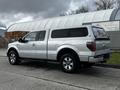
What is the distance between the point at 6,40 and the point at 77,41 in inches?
862

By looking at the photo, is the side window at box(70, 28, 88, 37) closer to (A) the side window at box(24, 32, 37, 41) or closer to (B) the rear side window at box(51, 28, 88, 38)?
(B) the rear side window at box(51, 28, 88, 38)

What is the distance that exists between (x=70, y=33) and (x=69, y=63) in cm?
131

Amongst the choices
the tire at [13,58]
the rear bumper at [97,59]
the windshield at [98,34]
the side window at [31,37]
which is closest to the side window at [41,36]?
the side window at [31,37]

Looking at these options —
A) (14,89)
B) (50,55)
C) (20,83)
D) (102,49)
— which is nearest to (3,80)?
(20,83)

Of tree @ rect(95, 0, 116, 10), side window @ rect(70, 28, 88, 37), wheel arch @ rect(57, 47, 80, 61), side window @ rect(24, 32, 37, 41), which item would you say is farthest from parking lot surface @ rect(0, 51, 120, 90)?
tree @ rect(95, 0, 116, 10)

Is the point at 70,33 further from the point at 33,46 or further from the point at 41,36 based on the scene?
the point at 33,46

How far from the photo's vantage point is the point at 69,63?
8.09 metres

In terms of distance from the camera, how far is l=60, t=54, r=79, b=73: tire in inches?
310

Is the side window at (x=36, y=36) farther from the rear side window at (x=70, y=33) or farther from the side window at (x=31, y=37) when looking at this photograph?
the rear side window at (x=70, y=33)

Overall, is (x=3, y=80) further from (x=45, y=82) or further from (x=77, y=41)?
(x=77, y=41)

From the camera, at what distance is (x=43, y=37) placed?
9.16 m

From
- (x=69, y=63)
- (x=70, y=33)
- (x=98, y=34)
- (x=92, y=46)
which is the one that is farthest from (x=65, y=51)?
(x=98, y=34)

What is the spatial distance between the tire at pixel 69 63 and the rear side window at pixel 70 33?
91cm

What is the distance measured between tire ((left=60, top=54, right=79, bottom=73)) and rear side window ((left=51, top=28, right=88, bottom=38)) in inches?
35.7
